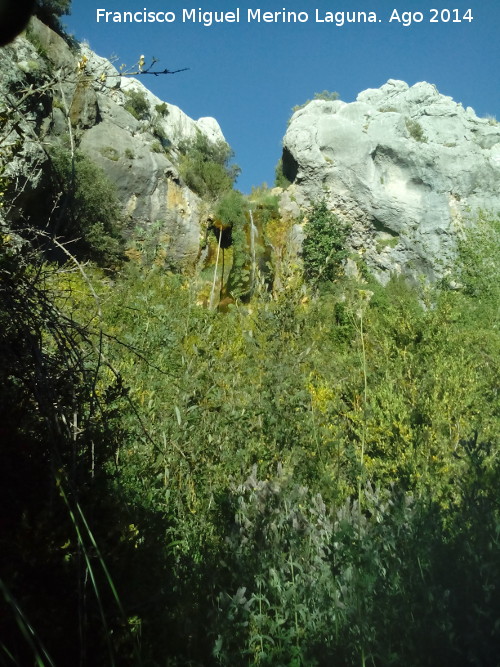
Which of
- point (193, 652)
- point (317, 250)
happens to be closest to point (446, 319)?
point (193, 652)

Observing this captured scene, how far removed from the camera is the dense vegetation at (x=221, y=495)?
75.7 inches

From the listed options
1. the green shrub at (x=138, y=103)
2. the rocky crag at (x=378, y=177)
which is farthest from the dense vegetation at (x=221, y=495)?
the green shrub at (x=138, y=103)

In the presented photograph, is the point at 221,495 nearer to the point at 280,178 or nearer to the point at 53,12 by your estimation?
the point at 53,12

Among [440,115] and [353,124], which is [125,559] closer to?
[353,124]

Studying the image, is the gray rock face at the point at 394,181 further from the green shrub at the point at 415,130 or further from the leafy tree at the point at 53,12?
the leafy tree at the point at 53,12

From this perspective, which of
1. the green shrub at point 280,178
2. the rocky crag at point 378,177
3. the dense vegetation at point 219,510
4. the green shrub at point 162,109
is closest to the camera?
the dense vegetation at point 219,510

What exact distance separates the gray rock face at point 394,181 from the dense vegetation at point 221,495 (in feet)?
76.6

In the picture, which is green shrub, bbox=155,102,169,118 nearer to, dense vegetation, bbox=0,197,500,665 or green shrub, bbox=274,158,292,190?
green shrub, bbox=274,158,292,190

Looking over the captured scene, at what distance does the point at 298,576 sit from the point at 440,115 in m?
33.5

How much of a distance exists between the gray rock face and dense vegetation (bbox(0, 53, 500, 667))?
23.4m

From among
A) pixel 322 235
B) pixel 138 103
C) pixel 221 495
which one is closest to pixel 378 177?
pixel 322 235

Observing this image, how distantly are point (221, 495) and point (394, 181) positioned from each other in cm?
2845

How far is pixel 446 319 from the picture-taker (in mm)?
9945

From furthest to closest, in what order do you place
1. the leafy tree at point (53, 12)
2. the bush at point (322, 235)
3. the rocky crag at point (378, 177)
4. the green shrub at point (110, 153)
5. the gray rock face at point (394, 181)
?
the gray rock face at point (394, 181) < the bush at point (322, 235) < the rocky crag at point (378, 177) < the leafy tree at point (53, 12) < the green shrub at point (110, 153)
